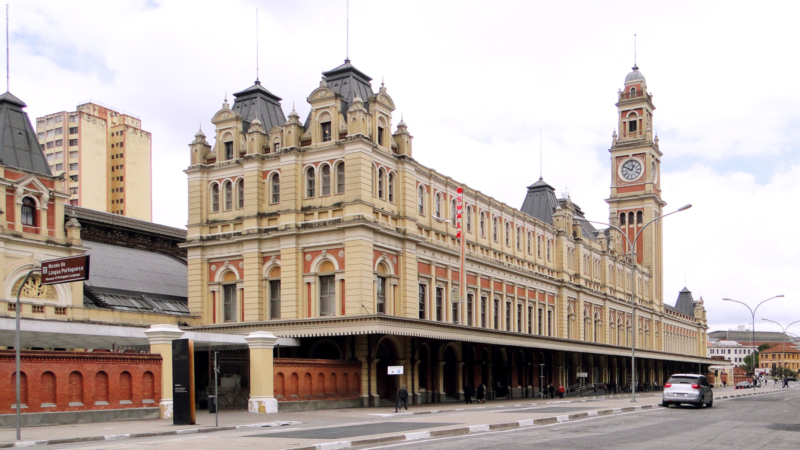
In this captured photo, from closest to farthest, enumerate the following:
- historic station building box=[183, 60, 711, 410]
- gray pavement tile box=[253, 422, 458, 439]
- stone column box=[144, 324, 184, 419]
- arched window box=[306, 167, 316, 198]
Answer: gray pavement tile box=[253, 422, 458, 439] → stone column box=[144, 324, 184, 419] → historic station building box=[183, 60, 711, 410] → arched window box=[306, 167, 316, 198]

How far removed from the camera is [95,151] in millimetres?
119250

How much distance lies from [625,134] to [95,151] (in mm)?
70251

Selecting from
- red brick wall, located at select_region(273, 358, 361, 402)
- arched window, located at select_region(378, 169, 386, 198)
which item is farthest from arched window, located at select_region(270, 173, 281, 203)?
red brick wall, located at select_region(273, 358, 361, 402)

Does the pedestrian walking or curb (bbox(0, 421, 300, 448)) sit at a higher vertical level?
curb (bbox(0, 421, 300, 448))

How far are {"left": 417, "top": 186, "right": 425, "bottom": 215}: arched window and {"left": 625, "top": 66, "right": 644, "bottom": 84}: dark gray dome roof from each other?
60.5 metres

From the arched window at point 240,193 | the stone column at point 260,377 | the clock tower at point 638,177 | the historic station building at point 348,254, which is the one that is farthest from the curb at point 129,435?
the clock tower at point 638,177

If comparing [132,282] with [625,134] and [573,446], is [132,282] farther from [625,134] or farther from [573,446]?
[625,134]

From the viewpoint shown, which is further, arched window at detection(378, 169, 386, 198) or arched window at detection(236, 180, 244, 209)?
arched window at detection(236, 180, 244, 209)

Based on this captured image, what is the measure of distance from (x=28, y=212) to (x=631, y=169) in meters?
72.0

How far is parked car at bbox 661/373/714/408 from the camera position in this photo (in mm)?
36625

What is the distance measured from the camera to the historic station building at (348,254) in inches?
1665

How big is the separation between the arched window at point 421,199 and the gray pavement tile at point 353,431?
22109mm

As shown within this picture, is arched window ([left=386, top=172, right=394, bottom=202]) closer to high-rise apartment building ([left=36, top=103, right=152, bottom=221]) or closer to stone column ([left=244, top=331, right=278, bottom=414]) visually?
stone column ([left=244, top=331, right=278, bottom=414])

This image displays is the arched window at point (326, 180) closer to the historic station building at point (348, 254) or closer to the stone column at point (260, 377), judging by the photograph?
the historic station building at point (348, 254)
